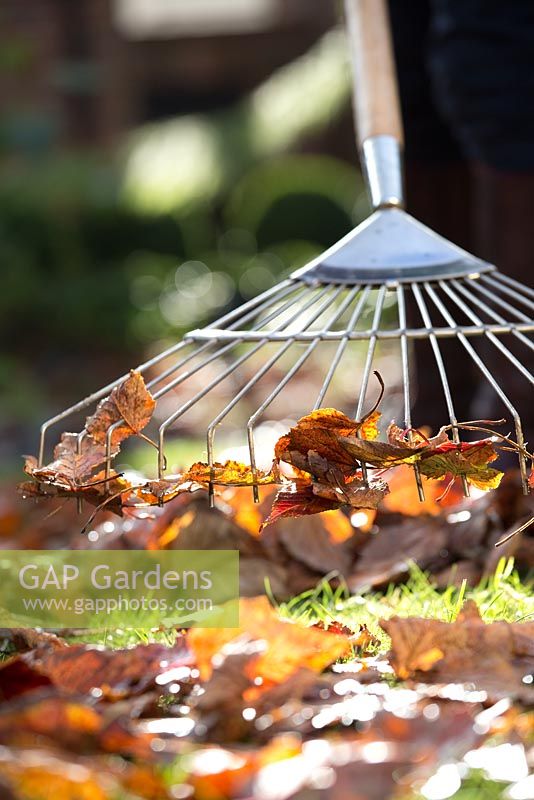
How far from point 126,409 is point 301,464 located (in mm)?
204

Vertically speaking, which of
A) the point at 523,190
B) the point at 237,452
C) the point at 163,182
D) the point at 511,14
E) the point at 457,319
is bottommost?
the point at 237,452

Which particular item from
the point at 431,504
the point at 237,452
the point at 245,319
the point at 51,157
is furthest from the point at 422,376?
the point at 51,157

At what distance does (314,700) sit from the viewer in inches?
38.5

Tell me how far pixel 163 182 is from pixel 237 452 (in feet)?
14.5

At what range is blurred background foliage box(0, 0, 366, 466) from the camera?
5.37 metres

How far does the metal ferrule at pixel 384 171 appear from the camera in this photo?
149 cm

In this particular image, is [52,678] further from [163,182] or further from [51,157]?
[51,157]

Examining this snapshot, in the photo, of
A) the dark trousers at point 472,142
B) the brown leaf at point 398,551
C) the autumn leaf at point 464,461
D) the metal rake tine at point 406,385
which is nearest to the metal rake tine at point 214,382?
the metal rake tine at point 406,385

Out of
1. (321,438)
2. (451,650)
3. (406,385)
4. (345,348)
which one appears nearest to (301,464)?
(321,438)

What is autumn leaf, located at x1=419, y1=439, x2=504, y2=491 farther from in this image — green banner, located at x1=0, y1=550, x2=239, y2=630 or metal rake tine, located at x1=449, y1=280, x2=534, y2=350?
green banner, located at x1=0, y1=550, x2=239, y2=630

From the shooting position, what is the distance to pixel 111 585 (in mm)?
1534

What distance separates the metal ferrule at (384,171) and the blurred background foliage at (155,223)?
2912 mm

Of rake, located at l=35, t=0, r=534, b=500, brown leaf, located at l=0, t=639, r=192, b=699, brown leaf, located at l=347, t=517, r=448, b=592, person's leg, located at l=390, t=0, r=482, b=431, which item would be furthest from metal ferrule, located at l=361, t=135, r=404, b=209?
brown leaf, located at l=0, t=639, r=192, b=699

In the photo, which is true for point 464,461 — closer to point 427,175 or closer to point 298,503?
point 298,503
